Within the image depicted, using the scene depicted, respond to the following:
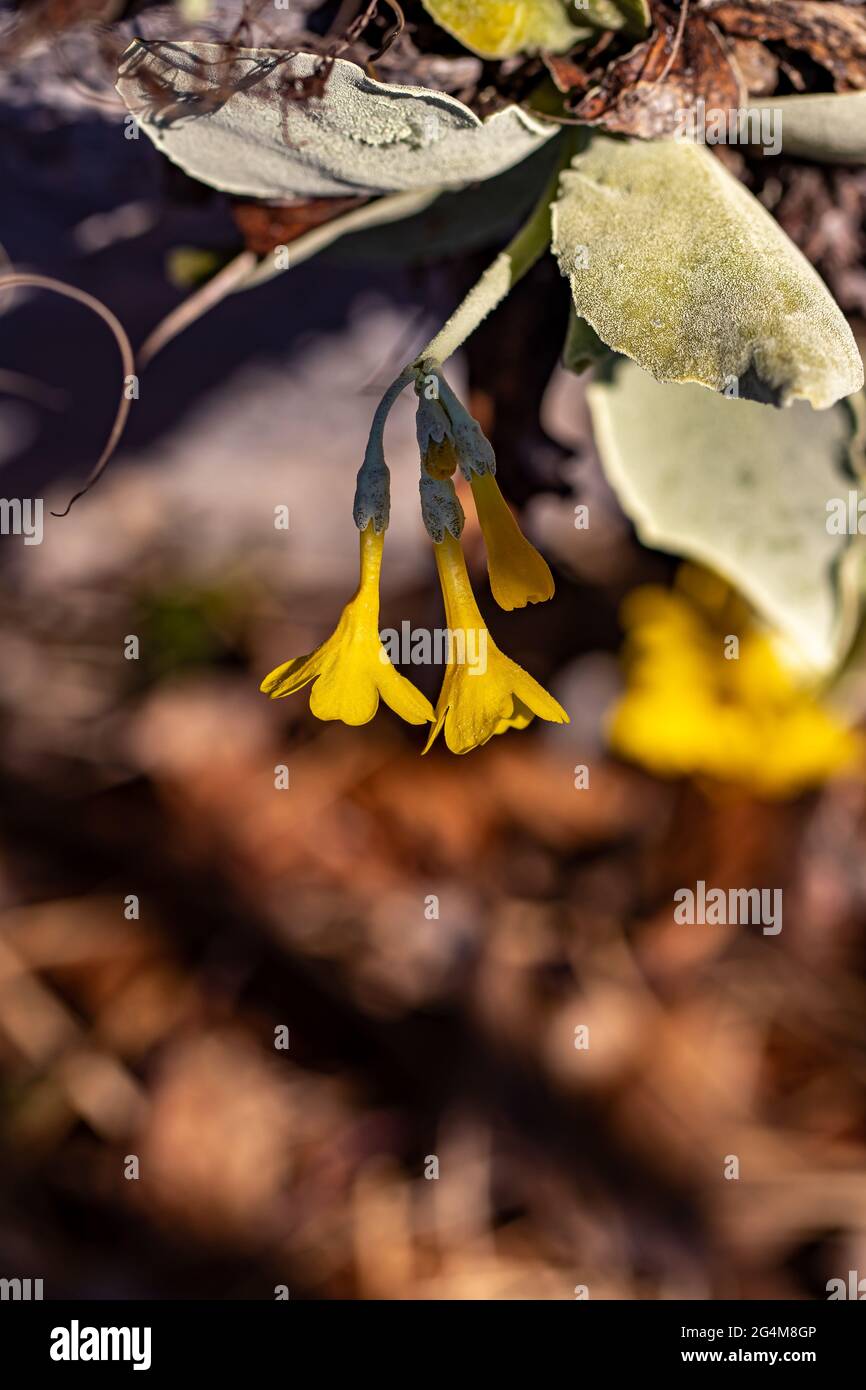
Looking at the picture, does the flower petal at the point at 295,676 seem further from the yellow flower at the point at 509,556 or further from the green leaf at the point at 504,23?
the green leaf at the point at 504,23

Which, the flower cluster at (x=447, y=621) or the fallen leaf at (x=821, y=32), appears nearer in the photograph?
the flower cluster at (x=447, y=621)

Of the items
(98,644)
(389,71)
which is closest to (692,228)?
(389,71)

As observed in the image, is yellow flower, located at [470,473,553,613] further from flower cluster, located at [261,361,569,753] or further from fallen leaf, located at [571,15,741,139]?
fallen leaf, located at [571,15,741,139]

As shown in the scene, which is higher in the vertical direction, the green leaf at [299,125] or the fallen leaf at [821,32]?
the fallen leaf at [821,32]

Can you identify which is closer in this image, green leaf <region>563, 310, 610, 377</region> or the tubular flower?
the tubular flower

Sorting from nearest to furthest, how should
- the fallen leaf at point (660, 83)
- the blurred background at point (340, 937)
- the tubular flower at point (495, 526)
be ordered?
1. the tubular flower at point (495, 526)
2. the fallen leaf at point (660, 83)
3. the blurred background at point (340, 937)

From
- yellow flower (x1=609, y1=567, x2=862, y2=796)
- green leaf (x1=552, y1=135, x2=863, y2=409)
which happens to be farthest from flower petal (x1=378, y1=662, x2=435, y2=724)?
yellow flower (x1=609, y1=567, x2=862, y2=796)

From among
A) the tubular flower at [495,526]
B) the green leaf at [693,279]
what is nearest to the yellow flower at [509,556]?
the tubular flower at [495,526]
